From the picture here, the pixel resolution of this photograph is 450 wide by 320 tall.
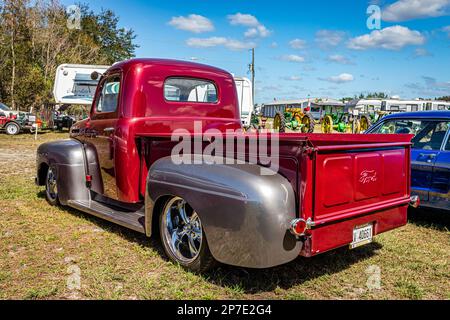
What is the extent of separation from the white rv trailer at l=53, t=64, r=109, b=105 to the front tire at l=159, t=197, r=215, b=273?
13.7 meters

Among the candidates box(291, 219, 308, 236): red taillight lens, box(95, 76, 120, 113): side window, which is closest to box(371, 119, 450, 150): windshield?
box(291, 219, 308, 236): red taillight lens

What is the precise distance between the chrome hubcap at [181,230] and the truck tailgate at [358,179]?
1.09 meters

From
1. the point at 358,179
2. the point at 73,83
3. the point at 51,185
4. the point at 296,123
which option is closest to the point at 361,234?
the point at 358,179

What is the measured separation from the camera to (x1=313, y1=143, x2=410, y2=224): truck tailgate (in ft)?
10.0

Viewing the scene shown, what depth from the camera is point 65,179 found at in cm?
533

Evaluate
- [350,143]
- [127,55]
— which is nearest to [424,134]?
[350,143]

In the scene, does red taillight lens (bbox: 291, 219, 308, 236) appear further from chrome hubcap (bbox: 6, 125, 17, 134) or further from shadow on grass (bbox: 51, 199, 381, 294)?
chrome hubcap (bbox: 6, 125, 17, 134)

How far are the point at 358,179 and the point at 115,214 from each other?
2630mm

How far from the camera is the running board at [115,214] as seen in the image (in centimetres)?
420

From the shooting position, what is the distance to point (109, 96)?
5.07m

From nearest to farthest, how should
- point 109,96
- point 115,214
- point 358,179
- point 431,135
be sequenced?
point 358,179
point 115,214
point 109,96
point 431,135

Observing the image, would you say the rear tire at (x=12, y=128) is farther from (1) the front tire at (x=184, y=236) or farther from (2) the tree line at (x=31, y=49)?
(1) the front tire at (x=184, y=236)

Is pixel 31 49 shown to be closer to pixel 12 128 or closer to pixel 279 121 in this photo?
pixel 12 128
